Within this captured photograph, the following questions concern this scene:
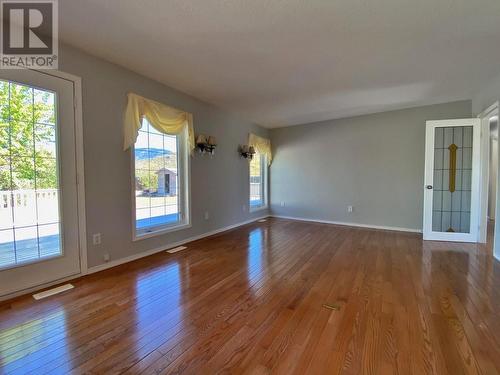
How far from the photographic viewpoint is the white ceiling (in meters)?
1.85

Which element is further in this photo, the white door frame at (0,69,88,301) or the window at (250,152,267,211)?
the window at (250,152,267,211)

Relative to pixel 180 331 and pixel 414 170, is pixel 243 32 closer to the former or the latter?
pixel 180 331

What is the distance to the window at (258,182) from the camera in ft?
18.9

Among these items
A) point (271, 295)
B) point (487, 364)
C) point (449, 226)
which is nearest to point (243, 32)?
point (271, 295)

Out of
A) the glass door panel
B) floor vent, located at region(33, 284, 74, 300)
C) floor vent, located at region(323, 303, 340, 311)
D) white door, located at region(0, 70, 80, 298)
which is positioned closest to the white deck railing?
white door, located at region(0, 70, 80, 298)

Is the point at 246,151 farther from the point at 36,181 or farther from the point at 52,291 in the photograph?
the point at 52,291

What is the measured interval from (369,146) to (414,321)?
386 cm

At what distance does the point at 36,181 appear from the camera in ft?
7.36

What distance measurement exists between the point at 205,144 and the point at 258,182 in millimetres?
2294

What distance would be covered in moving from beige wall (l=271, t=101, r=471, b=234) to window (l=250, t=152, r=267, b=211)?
25 cm

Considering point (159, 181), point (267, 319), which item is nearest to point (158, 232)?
point (159, 181)

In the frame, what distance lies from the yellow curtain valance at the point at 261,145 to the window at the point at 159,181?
1955 millimetres

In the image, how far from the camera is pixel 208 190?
14.1ft

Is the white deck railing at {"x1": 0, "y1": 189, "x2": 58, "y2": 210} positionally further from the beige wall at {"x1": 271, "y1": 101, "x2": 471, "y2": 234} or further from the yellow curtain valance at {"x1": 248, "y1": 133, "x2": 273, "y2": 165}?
the beige wall at {"x1": 271, "y1": 101, "x2": 471, "y2": 234}
